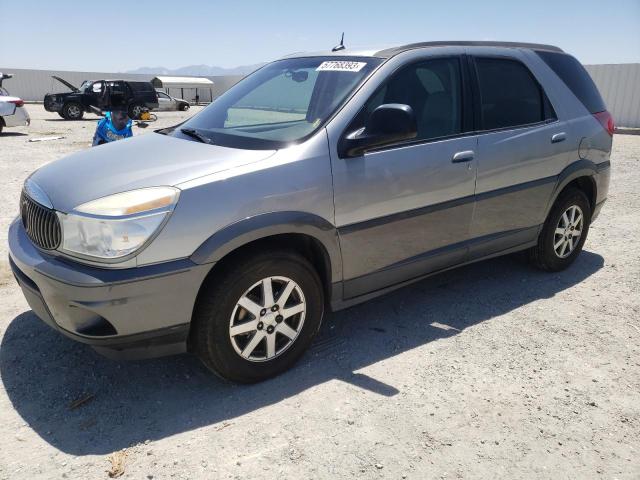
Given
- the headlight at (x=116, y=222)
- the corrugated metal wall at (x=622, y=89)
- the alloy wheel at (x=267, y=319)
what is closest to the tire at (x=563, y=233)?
the alloy wheel at (x=267, y=319)

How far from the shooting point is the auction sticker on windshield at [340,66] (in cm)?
Result: 326

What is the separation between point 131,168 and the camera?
2.78 metres

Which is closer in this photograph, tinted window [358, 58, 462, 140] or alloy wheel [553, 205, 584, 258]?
tinted window [358, 58, 462, 140]

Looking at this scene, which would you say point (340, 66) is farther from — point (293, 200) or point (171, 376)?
point (171, 376)

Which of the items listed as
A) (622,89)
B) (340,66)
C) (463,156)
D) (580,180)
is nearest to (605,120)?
(580,180)

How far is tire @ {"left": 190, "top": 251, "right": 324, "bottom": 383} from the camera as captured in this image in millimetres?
2678

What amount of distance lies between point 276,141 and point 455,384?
1.73m

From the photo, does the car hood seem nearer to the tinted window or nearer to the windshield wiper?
the windshield wiper

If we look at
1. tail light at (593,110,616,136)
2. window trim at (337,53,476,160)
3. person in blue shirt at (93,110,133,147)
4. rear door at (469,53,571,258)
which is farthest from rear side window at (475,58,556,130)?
person in blue shirt at (93,110,133,147)

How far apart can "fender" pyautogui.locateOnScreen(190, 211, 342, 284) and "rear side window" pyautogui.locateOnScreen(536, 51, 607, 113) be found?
2.68 meters

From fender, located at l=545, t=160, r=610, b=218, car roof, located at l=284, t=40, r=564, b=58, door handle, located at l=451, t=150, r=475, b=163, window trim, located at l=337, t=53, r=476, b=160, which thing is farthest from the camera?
fender, located at l=545, t=160, r=610, b=218

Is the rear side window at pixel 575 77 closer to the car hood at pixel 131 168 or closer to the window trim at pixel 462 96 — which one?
the window trim at pixel 462 96

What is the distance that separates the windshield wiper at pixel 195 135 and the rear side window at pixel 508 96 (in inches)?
75.6

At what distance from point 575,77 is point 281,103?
2.66 m
